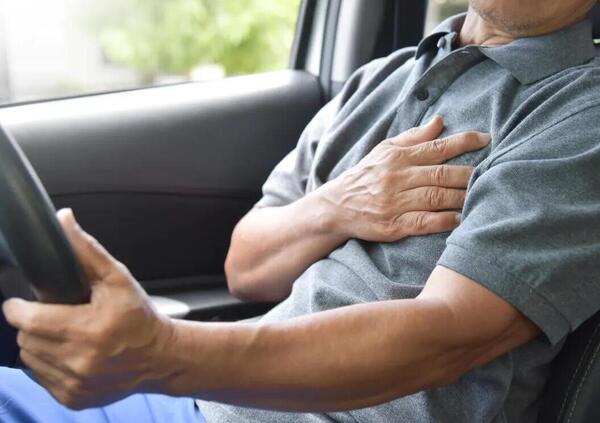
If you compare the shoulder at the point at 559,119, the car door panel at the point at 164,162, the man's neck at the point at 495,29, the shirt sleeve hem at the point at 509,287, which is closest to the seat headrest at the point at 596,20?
the man's neck at the point at 495,29

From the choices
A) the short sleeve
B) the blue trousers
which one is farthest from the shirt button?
the blue trousers

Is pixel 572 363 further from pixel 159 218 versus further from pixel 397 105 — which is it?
pixel 159 218

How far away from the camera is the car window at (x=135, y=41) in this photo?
204 centimetres

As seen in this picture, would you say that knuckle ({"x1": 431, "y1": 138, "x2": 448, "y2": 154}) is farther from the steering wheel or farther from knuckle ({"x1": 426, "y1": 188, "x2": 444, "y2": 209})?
the steering wheel

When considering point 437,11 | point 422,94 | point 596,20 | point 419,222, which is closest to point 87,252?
point 419,222

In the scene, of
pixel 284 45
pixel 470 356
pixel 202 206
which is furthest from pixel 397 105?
pixel 284 45

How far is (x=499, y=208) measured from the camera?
44.1 inches

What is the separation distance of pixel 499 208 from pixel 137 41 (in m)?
1.37

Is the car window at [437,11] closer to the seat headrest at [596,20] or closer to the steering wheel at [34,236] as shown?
the seat headrest at [596,20]

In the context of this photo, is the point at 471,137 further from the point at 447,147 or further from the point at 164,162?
the point at 164,162

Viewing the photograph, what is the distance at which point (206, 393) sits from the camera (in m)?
0.97

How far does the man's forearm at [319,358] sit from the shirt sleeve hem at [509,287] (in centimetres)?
6

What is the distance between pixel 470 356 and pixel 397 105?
1.49 feet

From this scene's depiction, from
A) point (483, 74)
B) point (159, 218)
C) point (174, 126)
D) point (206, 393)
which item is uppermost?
point (483, 74)
